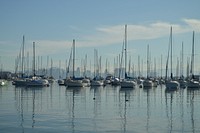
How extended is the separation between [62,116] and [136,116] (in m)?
5.87

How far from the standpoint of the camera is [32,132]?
22.0m

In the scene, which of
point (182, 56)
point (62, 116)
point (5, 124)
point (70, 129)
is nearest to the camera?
point (70, 129)

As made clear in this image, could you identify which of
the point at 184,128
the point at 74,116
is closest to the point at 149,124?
the point at 184,128

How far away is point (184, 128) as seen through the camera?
962 inches

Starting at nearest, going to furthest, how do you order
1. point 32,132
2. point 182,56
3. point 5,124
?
point 32,132 → point 5,124 → point 182,56

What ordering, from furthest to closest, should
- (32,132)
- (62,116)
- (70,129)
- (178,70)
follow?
1. (178,70)
2. (62,116)
3. (70,129)
4. (32,132)

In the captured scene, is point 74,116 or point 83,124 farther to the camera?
point 74,116

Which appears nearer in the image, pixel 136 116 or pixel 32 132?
pixel 32 132

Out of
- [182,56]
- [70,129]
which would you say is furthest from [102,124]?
[182,56]

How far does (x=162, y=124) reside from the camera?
1025 inches

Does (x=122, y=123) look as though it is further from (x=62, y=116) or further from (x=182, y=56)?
(x=182, y=56)

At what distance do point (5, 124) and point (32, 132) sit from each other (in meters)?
3.72

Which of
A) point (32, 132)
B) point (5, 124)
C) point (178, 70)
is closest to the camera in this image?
point (32, 132)

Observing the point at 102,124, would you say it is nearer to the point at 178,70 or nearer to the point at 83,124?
the point at 83,124
